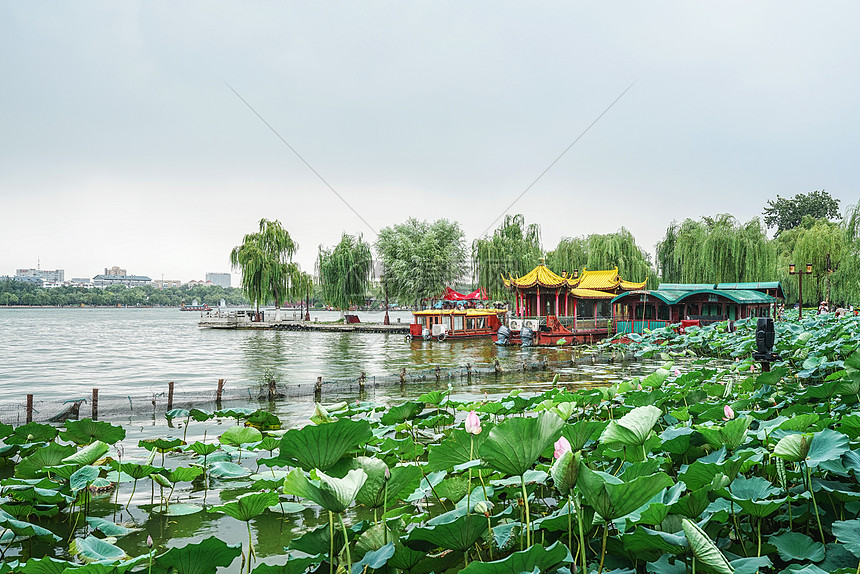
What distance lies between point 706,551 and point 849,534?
61 cm

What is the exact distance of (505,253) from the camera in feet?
110

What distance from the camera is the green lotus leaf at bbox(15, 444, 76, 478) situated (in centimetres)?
301

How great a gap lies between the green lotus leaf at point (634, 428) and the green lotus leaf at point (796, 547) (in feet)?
1.73

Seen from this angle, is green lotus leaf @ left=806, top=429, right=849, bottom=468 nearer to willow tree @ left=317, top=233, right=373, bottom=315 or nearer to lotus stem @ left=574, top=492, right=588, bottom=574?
lotus stem @ left=574, top=492, right=588, bottom=574

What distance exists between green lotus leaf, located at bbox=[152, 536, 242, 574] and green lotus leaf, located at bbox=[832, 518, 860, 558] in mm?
1745

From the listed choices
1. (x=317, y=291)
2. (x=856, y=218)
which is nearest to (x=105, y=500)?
(x=856, y=218)

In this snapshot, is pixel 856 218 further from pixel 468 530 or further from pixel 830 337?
pixel 468 530

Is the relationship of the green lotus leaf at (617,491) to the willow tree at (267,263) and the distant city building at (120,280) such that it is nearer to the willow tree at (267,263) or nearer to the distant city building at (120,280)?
the willow tree at (267,263)

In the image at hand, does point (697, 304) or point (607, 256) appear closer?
point (697, 304)

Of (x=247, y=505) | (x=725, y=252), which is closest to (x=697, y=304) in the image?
(x=725, y=252)

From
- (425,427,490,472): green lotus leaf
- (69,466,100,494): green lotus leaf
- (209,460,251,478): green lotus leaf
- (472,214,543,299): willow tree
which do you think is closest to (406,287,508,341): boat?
(472,214,543,299): willow tree

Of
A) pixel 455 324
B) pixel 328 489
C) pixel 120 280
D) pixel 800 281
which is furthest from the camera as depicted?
pixel 120 280

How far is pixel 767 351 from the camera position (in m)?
5.80

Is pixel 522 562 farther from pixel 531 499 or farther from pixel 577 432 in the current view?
pixel 531 499
